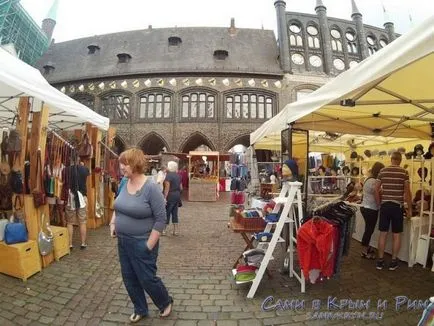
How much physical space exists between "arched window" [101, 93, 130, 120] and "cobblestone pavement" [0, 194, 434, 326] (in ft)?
72.9

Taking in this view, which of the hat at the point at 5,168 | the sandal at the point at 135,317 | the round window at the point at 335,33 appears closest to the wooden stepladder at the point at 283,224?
the sandal at the point at 135,317

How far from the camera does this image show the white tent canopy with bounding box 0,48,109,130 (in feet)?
13.0

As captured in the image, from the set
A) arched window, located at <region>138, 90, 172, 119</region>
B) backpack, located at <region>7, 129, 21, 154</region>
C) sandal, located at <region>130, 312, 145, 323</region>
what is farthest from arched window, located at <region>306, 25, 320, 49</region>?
sandal, located at <region>130, 312, 145, 323</region>

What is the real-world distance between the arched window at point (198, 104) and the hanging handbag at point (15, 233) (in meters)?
21.6

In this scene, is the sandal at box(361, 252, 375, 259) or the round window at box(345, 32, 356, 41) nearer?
the sandal at box(361, 252, 375, 259)

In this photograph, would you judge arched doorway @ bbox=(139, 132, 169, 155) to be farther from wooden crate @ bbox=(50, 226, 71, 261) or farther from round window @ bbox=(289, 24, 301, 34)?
wooden crate @ bbox=(50, 226, 71, 261)

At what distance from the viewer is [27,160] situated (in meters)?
5.22

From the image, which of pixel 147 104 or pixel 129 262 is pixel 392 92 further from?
pixel 147 104

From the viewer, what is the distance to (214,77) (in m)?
25.5

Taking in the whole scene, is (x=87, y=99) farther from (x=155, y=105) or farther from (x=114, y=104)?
(x=155, y=105)

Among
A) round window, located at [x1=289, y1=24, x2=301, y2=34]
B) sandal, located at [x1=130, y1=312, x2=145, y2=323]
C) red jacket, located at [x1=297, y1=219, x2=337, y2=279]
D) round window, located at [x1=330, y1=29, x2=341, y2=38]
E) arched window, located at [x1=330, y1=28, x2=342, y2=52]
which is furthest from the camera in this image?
round window, located at [x1=330, y1=29, x2=341, y2=38]

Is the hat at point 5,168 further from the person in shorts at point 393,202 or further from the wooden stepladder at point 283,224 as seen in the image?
the person in shorts at point 393,202

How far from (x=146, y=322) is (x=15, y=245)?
2.34 metres

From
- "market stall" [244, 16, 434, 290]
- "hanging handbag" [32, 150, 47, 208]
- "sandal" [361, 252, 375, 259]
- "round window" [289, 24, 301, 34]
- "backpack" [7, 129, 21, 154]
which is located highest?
"round window" [289, 24, 301, 34]
